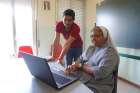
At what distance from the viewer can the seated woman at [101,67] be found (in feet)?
4.98

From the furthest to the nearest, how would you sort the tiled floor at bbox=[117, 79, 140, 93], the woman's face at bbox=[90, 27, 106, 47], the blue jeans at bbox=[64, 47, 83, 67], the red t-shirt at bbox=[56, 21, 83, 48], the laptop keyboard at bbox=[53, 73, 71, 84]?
the tiled floor at bbox=[117, 79, 140, 93]
the blue jeans at bbox=[64, 47, 83, 67]
the red t-shirt at bbox=[56, 21, 83, 48]
the woman's face at bbox=[90, 27, 106, 47]
the laptop keyboard at bbox=[53, 73, 71, 84]

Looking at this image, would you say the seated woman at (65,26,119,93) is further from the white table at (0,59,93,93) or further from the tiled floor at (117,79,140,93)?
the tiled floor at (117,79,140,93)

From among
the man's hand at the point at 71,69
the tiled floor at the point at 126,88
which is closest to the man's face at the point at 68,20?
the man's hand at the point at 71,69

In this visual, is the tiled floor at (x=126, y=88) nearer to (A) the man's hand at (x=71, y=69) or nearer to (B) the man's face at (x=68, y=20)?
(B) the man's face at (x=68, y=20)

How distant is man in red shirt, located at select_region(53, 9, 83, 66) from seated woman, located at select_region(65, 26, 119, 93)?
1.46 ft

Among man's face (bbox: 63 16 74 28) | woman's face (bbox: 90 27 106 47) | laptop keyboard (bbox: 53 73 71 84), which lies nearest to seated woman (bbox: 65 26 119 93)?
woman's face (bbox: 90 27 106 47)

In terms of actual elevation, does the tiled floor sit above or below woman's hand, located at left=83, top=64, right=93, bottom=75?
below

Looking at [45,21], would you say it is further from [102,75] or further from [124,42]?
[102,75]

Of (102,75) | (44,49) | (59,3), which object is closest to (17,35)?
(44,49)

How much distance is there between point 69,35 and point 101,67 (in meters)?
0.94

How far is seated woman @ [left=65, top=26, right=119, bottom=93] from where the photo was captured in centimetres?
152

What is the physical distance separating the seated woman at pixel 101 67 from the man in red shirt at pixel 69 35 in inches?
17.5

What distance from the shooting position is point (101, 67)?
1.56m

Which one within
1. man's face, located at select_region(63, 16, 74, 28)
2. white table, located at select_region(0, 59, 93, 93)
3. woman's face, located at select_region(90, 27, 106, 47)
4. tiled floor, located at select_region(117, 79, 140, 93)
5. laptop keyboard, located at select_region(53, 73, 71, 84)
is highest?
man's face, located at select_region(63, 16, 74, 28)
